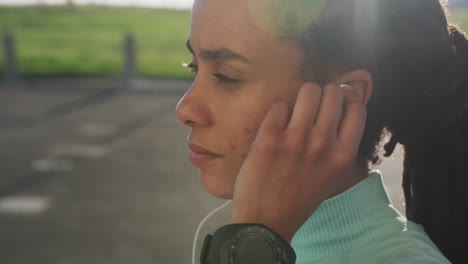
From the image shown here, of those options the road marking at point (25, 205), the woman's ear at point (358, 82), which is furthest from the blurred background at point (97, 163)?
the woman's ear at point (358, 82)

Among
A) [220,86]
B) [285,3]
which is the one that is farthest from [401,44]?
[220,86]

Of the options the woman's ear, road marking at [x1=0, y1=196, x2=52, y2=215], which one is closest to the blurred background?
road marking at [x1=0, y1=196, x2=52, y2=215]

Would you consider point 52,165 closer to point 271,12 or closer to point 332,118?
point 271,12

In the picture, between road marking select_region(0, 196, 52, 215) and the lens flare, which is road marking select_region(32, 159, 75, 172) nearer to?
road marking select_region(0, 196, 52, 215)

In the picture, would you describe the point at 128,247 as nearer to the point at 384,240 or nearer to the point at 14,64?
the point at 384,240


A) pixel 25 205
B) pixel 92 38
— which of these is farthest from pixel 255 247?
pixel 92 38

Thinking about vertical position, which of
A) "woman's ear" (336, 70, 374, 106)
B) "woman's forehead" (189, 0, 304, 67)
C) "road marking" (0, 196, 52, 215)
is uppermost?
"woman's forehead" (189, 0, 304, 67)

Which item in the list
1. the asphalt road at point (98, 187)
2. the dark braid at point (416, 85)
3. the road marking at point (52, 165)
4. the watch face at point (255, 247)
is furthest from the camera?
the road marking at point (52, 165)

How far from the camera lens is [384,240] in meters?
1.93

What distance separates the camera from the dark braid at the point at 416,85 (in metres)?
1.98

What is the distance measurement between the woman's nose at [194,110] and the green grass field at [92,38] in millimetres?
14402

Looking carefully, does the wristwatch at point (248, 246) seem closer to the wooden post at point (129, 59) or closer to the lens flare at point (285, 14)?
the lens flare at point (285, 14)

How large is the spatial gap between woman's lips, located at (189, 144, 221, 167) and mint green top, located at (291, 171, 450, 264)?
0.35 meters

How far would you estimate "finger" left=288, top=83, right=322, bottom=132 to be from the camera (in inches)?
71.0
